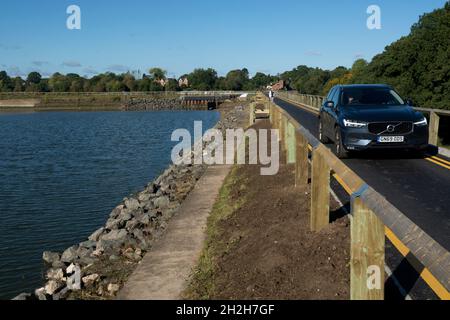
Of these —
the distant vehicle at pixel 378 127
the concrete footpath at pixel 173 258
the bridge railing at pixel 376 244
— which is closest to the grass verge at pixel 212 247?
the concrete footpath at pixel 173 258

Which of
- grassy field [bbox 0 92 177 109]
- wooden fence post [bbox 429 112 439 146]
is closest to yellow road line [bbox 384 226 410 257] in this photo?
wooden fence post [bbox 429 112 439 146]

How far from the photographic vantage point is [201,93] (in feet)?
477

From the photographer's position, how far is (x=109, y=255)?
401 inches

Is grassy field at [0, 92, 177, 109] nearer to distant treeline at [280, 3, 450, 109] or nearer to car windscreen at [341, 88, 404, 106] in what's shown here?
distant treeline at [280, 3, 450, 109]

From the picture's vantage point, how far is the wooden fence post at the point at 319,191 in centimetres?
672

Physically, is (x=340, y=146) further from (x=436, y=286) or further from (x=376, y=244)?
(x=376, y=244)

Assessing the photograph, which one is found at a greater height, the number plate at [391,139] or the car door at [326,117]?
the car door at [326,117]

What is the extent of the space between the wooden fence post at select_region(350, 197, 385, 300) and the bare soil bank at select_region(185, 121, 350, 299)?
41.3 inches

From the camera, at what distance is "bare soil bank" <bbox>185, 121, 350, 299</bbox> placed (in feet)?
18.1

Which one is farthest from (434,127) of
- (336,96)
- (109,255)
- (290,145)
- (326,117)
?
(109,255)

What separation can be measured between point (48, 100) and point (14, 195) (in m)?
135

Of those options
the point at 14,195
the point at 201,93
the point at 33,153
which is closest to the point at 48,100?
the point at 201,93

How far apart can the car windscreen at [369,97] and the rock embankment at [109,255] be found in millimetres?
5211

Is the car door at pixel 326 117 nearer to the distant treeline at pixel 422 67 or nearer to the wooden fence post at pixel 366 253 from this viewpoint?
the wooden fence post at pixel 366 253
